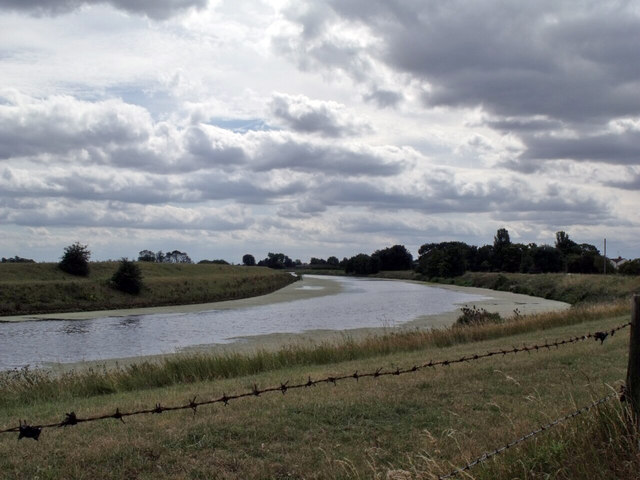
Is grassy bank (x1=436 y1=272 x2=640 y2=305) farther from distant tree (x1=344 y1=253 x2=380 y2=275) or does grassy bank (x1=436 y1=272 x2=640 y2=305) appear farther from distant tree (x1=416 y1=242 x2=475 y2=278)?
distant tree (x1=344 y1=253 x2=380 y2=275)

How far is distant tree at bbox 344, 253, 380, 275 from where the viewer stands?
156375mm

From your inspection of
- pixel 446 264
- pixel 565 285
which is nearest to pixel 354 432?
pixel 565 285

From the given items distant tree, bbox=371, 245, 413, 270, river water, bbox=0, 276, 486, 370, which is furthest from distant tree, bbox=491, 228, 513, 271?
river water, bbox=0, 276, 486, 370

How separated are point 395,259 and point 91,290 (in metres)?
118

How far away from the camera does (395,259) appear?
159m

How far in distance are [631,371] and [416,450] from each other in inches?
86.6

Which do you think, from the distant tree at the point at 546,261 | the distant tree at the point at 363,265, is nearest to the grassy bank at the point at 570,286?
the distant tree at the point at 546,261

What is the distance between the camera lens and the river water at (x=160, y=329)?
22328mm

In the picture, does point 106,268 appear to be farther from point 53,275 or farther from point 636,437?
point 636,437

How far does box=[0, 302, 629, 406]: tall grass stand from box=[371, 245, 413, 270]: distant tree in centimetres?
14069

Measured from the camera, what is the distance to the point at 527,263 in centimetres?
10388

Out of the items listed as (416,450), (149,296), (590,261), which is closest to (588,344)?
(416,450)

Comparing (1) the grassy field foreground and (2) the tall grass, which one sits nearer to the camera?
(1) the grassy field foreground

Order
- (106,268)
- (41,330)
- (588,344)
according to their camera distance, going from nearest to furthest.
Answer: (588,344), (41,330), (106,268)
